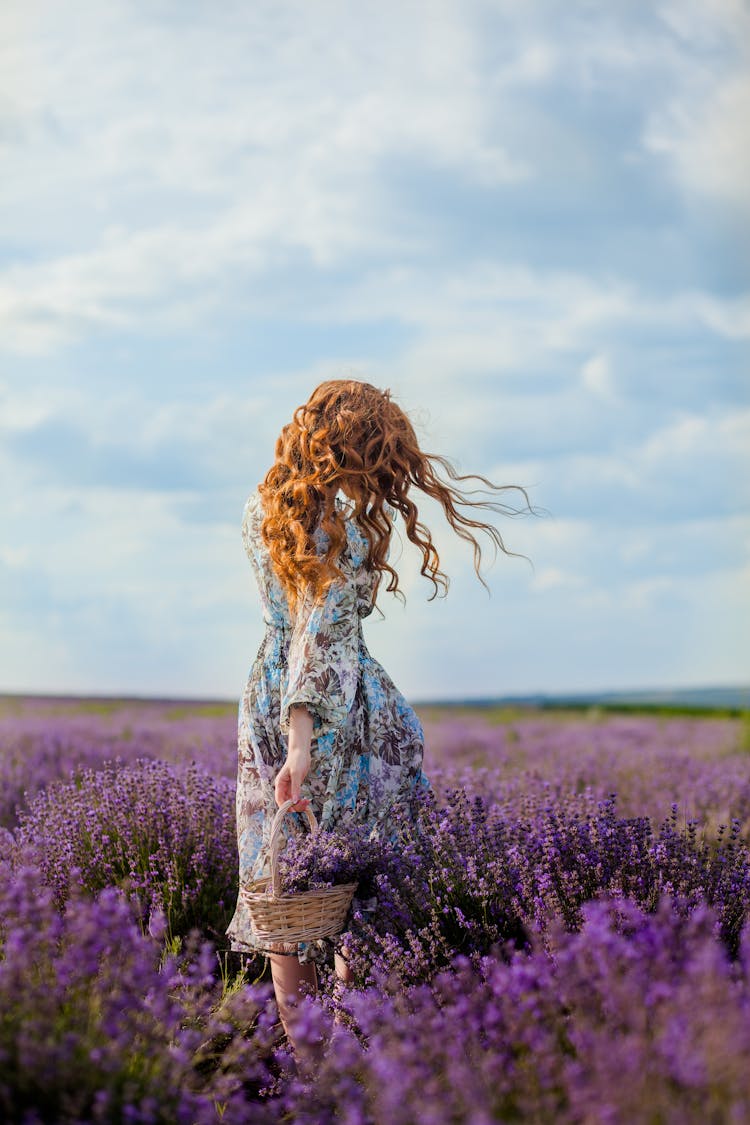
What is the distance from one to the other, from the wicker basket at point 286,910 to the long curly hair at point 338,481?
29.3 inches

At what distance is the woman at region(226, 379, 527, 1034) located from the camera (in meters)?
2.98

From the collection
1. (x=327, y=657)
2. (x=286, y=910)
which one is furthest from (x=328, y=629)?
(x=286, y=910)

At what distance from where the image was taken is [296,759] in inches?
113

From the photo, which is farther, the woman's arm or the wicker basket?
the woman's arm

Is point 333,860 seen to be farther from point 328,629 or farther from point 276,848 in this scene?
point 328,629

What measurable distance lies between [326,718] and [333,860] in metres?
0.40

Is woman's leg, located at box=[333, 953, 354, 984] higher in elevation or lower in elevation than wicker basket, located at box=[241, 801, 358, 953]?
lower

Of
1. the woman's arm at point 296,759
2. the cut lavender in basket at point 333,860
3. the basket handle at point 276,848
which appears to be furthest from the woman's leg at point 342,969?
the woman's arm at point 296,759

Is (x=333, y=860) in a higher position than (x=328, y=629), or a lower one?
lower

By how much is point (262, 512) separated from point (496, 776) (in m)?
2.30

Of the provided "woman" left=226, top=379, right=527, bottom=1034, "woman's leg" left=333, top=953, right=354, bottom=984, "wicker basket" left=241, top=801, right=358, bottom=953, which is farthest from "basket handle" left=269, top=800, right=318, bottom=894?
"woman's leg" left=333, top=953, right=354, bottom=984

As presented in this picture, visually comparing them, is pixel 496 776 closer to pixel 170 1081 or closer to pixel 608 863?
pixel 608 863

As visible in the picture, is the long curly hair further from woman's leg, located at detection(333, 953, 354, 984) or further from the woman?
woman's leg, located at detection(333, 953, 354, 984)

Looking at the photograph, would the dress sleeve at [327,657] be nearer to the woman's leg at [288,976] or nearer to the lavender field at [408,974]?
the lavender field at [408,974]
